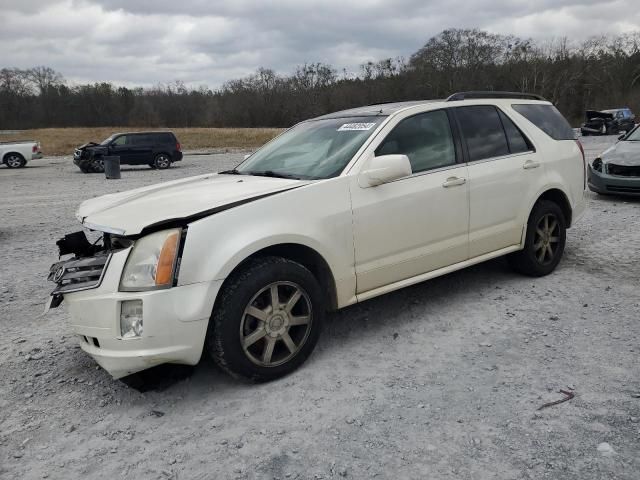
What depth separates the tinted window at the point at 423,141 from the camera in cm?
396

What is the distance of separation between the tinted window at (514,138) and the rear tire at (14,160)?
26043 mm

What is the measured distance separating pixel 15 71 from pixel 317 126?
321 ft

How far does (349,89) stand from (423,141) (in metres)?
78.8

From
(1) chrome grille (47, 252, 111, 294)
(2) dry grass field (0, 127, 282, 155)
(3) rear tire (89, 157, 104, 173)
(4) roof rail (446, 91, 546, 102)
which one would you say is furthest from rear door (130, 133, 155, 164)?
(1) chrome grille (47, 252, 111, 294)

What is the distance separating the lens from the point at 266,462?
2.52 m

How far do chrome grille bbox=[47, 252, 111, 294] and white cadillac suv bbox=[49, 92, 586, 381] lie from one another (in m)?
0.01

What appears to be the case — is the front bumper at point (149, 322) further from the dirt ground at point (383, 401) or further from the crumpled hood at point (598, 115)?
the crumpled hood at point (598, 115)

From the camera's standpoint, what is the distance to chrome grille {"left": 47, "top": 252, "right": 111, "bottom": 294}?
9.88 ft

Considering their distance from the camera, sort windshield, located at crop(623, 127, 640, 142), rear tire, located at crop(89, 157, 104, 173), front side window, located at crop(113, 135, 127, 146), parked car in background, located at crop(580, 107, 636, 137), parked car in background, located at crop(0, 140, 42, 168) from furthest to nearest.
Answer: parked car in background, located at crop(580, 107, 636, 137) → parked car in background, located at crop(0, 140, 42, 168) → front side window, located at crop(113, 135, 127, 146) → rear tire, located at crop(89, 157, 104, 173) → windshield, located at crop(623, 127, 640, 142)

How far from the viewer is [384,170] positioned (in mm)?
3584

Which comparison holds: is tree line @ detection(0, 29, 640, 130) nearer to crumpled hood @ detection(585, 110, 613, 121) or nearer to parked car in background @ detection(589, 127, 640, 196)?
crumpled hood @ detection(585, 110, 613, 121)

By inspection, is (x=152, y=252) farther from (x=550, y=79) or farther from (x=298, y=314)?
(x=550, y=79)

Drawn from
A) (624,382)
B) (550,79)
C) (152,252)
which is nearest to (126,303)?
(152,252)

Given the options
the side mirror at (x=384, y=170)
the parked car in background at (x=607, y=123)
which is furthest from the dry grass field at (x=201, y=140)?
the side mirror at (x=384, y=170)
